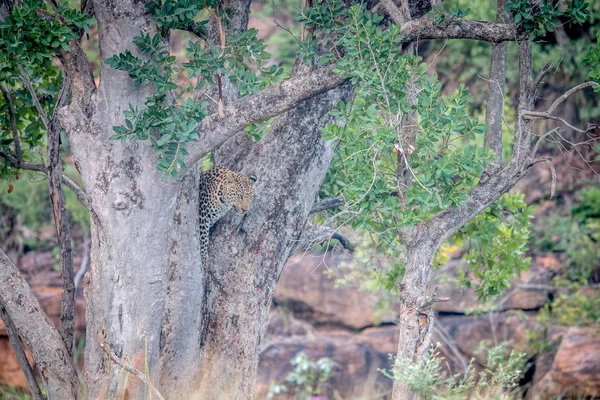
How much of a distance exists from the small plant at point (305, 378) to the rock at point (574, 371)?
2.89m

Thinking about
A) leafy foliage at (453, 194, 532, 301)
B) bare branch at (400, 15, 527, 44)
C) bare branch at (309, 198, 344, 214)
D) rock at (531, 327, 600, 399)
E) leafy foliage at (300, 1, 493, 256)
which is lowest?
rock at (531, 327, 600, 399)

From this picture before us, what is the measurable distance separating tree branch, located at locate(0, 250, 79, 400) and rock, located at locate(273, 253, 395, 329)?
19.9 feet

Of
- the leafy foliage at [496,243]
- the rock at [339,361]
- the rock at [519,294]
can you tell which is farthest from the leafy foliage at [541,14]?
the rock at [339,361]

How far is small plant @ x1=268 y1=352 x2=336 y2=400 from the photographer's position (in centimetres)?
971

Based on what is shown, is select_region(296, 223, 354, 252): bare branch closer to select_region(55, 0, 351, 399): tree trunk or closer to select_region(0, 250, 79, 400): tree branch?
select_region(55, 0, 351, 399): tree trunk

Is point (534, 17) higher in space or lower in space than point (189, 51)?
higher

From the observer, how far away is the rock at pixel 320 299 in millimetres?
10664

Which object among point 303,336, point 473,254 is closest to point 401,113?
point 473,254

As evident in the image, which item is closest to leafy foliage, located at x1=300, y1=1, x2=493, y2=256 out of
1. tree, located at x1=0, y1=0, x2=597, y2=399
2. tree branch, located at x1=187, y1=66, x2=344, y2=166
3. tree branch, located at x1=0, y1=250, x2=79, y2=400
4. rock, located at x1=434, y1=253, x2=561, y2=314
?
tree, located at x1=0, y1=0, x2=597, y2=399

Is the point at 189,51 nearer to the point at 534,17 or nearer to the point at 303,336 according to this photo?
the point at 534,17

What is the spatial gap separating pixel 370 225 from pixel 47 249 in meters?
7.93

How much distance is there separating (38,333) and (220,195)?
1.87m

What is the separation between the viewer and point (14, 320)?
183 inches

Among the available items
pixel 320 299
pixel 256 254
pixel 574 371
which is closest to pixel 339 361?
pixel 320 299
